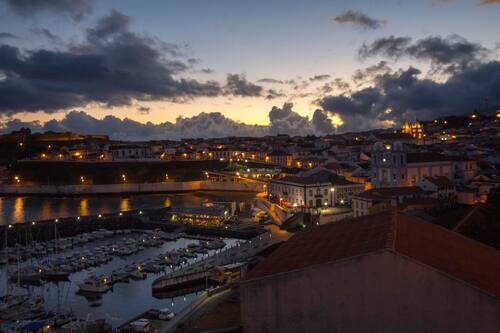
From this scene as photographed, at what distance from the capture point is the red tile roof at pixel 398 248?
16.4ft

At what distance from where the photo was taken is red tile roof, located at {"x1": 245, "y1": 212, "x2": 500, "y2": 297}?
4996 mm

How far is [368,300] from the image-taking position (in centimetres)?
498

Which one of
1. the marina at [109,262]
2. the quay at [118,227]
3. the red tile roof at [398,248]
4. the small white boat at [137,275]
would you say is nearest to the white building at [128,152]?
Result: the quay at [118,227]

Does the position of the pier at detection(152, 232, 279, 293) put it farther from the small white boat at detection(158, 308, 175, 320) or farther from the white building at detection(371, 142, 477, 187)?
the white building at detection(371, 142, 477, 187)

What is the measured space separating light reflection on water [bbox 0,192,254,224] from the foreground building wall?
21830 mm

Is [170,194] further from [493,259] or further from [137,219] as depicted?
[493,259]

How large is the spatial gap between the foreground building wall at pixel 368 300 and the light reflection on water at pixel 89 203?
2183 centimetres

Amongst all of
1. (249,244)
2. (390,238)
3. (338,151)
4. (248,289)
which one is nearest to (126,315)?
(249,244)

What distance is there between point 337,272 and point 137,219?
18.5 meters

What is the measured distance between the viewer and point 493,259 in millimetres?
6133

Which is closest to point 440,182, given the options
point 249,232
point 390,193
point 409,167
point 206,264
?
point 409,167

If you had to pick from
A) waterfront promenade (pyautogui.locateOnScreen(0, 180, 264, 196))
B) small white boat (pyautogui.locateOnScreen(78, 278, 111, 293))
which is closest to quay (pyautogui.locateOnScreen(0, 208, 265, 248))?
small white boat (pyautogui.locateOnScreen(78, 278, 111, 293))

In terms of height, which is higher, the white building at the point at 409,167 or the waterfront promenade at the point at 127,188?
the white building at the point at 409,167

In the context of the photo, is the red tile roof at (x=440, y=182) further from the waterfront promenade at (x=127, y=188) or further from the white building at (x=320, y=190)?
the waterfront promenade at (x=127, y=188)
